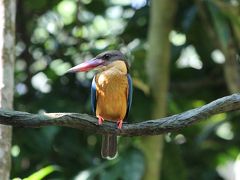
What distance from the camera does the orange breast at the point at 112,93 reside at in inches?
191

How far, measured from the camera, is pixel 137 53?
21.4 feet

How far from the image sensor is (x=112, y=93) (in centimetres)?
487

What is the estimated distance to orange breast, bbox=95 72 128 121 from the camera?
4.86 meters

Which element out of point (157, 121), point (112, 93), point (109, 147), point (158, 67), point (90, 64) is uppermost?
point (158, 67)

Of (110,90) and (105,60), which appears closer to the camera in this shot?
(110,90)

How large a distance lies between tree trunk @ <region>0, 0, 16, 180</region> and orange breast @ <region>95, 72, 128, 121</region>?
799mm

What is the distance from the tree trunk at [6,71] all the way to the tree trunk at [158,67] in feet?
6.56

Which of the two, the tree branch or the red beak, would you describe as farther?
the red beak

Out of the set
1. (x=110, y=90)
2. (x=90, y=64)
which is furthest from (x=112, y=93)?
(x=90, y=64)

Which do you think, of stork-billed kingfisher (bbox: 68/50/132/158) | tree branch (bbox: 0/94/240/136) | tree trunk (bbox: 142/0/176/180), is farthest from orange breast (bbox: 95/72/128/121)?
tree trunk (bbox: 142/0/176/180)

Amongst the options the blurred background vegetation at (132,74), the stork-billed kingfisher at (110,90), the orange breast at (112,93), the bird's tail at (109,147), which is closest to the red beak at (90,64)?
Answer: the stork-billed kingfisher at (110,90)

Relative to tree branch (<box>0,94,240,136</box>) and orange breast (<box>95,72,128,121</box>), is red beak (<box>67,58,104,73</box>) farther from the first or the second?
tree branch (<box>0,94,240,136</box>)

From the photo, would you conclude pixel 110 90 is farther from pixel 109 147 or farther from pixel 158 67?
pixel 158 67

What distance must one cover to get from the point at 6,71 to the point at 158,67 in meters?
2.22
